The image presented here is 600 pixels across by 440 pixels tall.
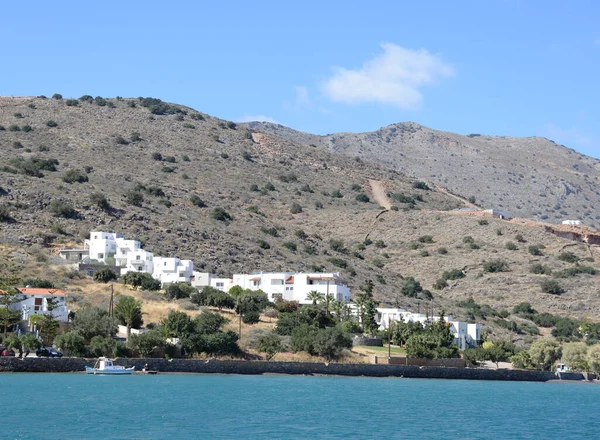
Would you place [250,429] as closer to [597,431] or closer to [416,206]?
[597,431]

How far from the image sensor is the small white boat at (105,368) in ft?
197

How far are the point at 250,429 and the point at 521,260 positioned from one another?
78.5 metres

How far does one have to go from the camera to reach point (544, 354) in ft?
266

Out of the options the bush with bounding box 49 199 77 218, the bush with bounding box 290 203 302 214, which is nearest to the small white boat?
the bush with bounding box 49 199 77 218

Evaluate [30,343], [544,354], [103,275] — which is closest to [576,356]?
[544,354]

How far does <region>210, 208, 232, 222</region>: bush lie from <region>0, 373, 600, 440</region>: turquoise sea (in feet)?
153

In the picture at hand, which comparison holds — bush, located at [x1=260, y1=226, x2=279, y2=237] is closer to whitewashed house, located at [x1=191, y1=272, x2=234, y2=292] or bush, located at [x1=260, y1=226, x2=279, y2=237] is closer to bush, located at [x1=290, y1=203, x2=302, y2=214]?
Result: bush, located at [x1=290, y1=203, x2=302, y2=214]

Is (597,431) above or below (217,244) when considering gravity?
below

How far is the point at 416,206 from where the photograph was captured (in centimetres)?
13812

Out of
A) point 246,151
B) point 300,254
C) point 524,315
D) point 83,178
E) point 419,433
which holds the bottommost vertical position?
point 419,433

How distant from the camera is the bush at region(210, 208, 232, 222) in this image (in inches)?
4331

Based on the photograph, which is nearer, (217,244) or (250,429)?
(250,429)

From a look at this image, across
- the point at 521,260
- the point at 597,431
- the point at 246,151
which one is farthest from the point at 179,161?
the point at 597,431

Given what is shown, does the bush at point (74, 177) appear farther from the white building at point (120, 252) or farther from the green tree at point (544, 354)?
the green tree at point (544, 354)
